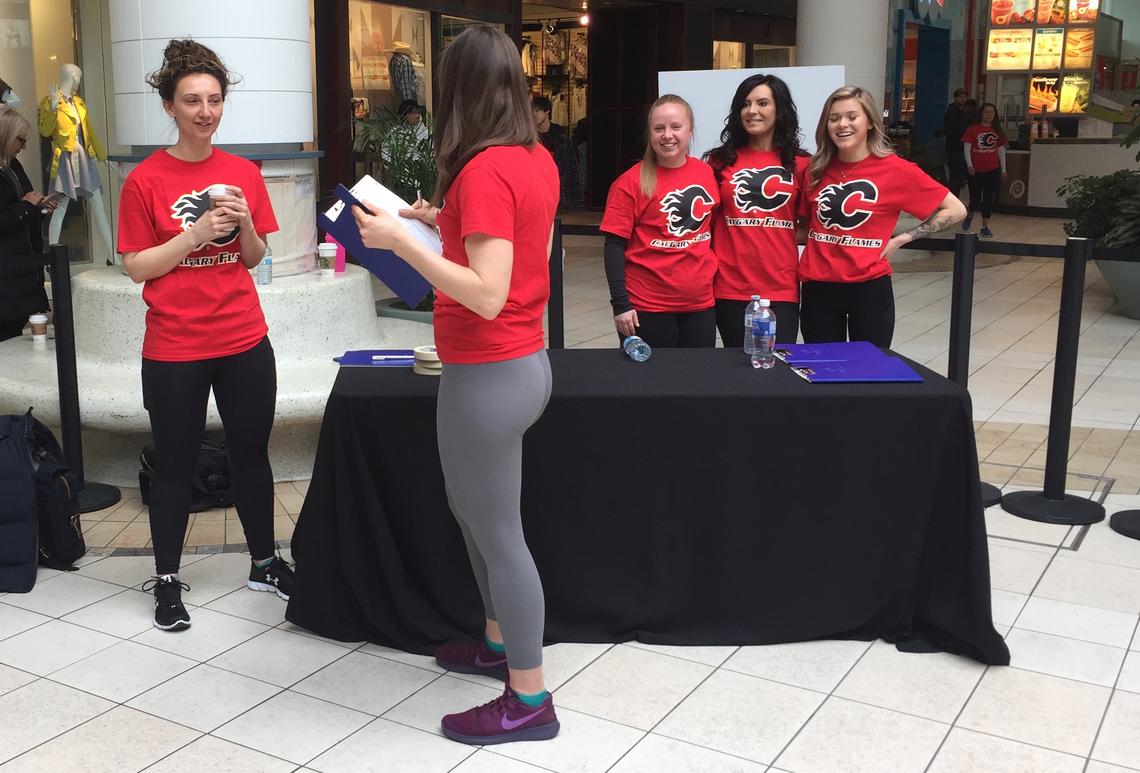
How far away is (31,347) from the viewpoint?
5387 mm

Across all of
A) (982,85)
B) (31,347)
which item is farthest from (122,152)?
(982,85)

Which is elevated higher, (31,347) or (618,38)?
(618,38)

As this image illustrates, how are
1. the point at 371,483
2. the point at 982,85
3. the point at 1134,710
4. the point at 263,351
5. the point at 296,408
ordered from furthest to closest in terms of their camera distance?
the point at 982,85, the point at 296,408, the point at 263,351, the point at 371,483, the point at 1134,710

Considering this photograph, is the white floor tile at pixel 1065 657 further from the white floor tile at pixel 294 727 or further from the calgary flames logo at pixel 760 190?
the white floor tile at pixel 294 727

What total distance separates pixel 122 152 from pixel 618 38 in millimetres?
12995

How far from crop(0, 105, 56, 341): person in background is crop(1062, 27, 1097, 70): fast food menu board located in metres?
20.1

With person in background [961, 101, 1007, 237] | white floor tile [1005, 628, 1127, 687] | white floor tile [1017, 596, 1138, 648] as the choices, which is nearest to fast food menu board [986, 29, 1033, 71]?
person in background [961, 101, 1007, 237]

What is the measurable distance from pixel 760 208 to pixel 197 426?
1935 millimetres

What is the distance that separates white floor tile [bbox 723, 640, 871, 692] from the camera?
3.02 metres

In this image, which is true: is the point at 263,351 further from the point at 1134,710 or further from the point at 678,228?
the point at 1134,710

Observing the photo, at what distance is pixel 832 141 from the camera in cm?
386

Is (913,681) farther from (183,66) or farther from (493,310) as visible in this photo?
(183,66)

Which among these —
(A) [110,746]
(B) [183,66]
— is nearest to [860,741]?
(A) [110,746]

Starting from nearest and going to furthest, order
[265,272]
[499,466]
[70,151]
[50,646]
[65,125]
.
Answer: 1. [499,466]
2. [50,646]
3. [265,272]
4. [65,125]
5. [70,151]
